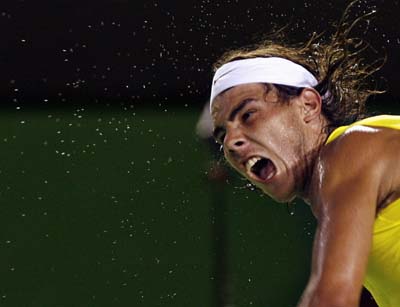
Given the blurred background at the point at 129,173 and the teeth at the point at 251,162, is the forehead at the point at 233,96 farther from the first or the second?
the blurred background at the point at 129,173

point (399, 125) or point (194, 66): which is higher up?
point (399, 125)

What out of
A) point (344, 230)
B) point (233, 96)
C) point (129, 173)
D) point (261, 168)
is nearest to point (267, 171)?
point (261, 168)

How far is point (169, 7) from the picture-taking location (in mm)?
3787

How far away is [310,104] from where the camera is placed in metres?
2.23

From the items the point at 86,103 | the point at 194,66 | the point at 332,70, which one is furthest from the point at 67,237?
the point at 332,70

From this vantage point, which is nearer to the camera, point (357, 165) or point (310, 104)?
point (357, 165)

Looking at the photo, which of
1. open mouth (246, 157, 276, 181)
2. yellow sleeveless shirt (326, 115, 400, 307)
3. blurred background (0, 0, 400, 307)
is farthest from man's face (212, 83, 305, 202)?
blurred background (0, 0, 400, 307)

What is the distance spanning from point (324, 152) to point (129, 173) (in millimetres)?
1839

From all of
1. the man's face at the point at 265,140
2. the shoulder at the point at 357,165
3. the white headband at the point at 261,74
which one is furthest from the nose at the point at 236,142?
the shoulder at the point at 357,165

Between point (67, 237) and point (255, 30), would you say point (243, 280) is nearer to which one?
point (67, 237)

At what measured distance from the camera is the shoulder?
1.83m

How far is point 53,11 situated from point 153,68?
372 mm

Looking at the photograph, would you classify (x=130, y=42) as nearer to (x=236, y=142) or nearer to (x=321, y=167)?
(x=236, y=142)

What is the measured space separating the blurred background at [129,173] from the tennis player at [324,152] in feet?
4.37
